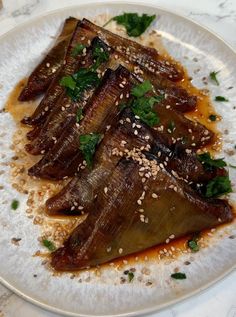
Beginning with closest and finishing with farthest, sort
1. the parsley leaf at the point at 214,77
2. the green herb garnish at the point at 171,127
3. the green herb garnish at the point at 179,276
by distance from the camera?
the green herb garnish at the point at 179,276, the green herb garnish at the point at 171,127, the parsley leaf at the point at 214,77

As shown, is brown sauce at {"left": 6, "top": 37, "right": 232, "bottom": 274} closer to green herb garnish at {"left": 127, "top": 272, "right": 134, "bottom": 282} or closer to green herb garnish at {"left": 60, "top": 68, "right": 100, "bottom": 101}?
green herb garnish at {"left": 127, "top": 272, "right": 134, "bottom": 282}

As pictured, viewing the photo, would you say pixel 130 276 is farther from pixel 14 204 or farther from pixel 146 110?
pixel 146 110

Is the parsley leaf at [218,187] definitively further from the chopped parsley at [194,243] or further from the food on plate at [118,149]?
the chopped parsley at [194,243]

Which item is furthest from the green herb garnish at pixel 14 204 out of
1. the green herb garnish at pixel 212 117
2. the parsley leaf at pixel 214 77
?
the parsley leaf at pixel 214 77

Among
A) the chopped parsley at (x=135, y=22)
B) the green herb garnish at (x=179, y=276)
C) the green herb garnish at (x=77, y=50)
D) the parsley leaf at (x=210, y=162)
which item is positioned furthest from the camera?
the chopped parsley at (x=135, y=22)

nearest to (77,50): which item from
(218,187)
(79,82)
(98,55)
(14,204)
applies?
(98,55)

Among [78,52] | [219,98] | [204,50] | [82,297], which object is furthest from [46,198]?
[204,50]
